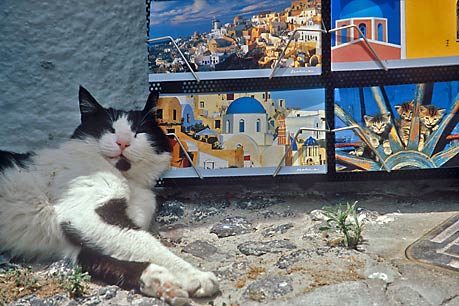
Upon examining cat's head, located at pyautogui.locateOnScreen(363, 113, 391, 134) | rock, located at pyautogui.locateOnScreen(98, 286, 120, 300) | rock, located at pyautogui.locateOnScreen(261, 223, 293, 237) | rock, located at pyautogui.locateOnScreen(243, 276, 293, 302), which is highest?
cat's head, located at pyautogui.locateOnScreen(363, 113, 391, 134)

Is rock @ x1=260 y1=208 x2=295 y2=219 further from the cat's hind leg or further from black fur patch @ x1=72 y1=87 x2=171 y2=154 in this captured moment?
the cat's hind leg

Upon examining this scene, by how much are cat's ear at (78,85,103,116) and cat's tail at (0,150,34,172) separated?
39 centimetres

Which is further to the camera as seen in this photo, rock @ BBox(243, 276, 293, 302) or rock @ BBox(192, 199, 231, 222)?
rock @ BBox(192, 199, 231, 222)

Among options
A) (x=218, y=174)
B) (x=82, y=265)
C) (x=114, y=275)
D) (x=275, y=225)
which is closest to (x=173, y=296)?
(x=114, y=275)

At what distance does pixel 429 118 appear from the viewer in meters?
2.82

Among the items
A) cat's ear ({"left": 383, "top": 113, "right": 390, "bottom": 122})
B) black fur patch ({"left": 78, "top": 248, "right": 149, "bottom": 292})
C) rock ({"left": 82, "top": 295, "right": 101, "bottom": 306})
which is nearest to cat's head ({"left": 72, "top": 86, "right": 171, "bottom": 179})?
black fur patch ({"left": 78, "top": 248, "right": 149, "bottom": 292})

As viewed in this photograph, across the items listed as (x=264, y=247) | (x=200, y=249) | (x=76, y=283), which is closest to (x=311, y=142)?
(x=264, y=247)

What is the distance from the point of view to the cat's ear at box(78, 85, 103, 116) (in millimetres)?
2775

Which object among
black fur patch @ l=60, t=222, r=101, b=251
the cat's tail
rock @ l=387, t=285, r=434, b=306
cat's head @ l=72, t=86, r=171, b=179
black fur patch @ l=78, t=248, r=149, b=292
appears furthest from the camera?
cat's head @ l=72, t=86, r=171, b=179

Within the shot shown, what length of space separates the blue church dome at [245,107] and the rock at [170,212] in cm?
65

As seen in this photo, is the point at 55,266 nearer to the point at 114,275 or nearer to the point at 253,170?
the point at 114,275

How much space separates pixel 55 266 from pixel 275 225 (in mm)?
1186

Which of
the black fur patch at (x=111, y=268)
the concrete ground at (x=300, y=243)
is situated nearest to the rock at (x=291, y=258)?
the concrete ground at (x=300, y=243)

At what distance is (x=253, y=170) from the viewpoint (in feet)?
9.57
